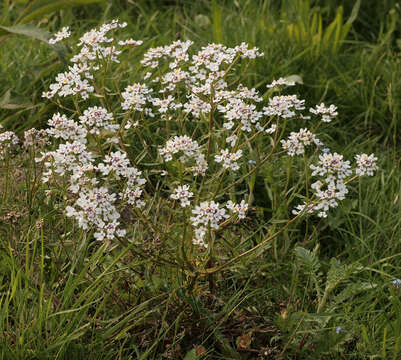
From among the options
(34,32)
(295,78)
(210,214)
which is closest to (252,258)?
(210,214)

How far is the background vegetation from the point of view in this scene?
204 cm

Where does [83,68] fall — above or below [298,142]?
above

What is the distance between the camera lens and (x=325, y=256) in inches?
107

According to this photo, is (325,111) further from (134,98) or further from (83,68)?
(83,68)

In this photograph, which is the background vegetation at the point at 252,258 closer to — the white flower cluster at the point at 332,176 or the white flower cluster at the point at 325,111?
the white flower cluster at the point at 332,176

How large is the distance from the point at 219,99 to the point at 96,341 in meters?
0.93

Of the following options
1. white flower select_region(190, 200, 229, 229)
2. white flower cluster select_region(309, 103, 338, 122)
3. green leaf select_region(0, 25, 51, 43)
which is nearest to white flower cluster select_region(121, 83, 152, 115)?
white flower select_region(190, 200, 229, 229)

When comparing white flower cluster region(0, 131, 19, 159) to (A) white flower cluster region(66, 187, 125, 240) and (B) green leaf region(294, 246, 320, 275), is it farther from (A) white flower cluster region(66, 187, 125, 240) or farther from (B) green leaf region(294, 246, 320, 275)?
(B) green leaf region(294, 246, 320, 275)

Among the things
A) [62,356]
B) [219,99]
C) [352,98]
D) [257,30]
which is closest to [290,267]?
[219,99]

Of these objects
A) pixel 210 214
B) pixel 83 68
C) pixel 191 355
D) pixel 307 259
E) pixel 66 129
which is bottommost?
pixel 191 355

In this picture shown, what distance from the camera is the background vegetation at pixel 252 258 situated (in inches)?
80.3

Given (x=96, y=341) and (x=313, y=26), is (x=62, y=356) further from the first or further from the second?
(x=313, y=26)

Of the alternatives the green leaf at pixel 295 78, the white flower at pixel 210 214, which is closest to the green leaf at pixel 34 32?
the green leaf at pixel 295 78

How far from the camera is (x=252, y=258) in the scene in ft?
7.18
